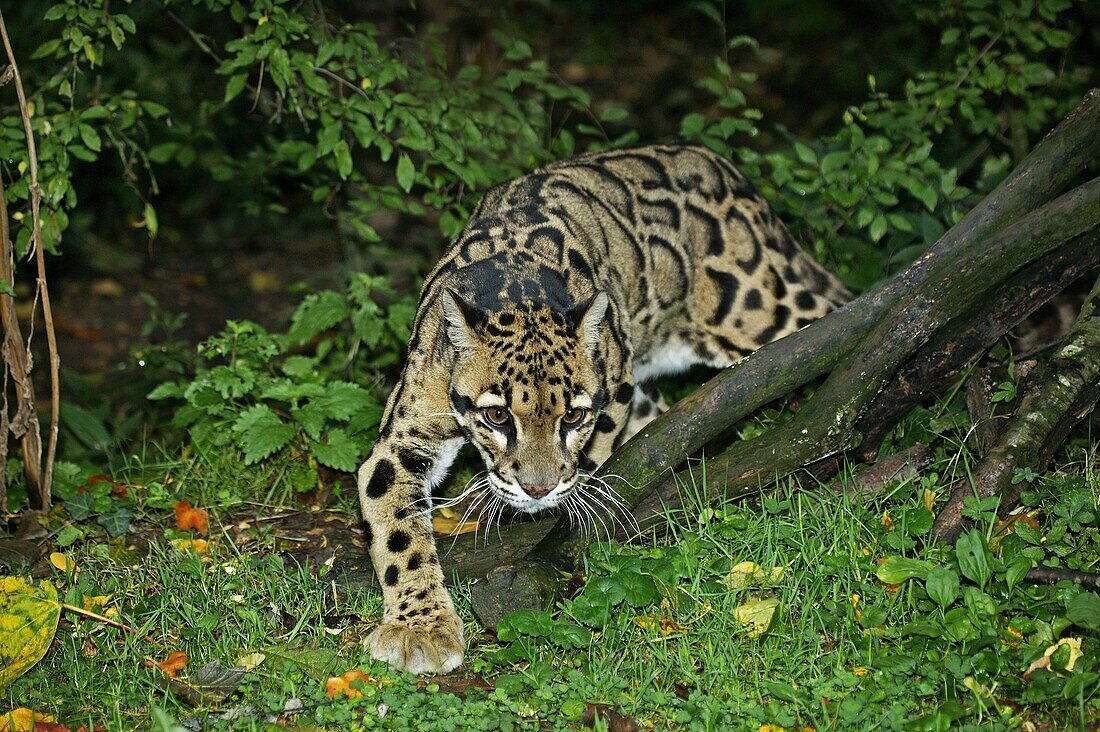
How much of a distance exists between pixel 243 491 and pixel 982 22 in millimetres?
5206

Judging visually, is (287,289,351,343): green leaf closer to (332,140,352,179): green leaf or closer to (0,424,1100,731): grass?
(332,140,352,179): green leaf

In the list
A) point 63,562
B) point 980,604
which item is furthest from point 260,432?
point 980,604

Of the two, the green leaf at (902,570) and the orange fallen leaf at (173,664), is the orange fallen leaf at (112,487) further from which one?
the green leaf at (902,570)

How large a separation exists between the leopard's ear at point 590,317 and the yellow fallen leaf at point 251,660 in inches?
73.8

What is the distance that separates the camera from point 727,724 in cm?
407

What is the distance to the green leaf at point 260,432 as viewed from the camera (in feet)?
19.6

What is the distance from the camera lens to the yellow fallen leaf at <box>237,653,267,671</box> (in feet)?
14.9

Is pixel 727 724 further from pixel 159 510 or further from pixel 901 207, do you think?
pixel 901 207

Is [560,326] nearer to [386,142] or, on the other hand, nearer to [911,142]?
[386,142]

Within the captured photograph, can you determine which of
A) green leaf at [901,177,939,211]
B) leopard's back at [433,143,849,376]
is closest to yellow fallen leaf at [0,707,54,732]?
leopard's back at [433,143,849,376]

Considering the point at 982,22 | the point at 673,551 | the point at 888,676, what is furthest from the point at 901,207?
the point at 888,676

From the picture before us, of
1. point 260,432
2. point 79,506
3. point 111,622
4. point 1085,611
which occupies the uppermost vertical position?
point 1085,611

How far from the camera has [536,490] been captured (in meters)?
4.87

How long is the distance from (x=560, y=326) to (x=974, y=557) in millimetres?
1931
